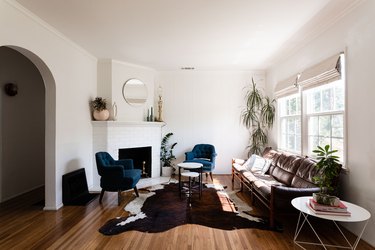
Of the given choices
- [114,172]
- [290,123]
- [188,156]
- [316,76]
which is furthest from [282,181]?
[114,172]

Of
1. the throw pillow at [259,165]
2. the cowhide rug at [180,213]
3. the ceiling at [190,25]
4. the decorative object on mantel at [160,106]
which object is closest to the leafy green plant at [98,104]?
the ceiling at [190,25]

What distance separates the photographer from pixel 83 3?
2658mm

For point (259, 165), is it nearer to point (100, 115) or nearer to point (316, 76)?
point (316, 76)

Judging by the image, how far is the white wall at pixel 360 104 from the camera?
2406mm

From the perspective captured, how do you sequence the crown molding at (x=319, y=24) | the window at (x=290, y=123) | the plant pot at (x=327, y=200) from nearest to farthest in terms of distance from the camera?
the plant pot at (x=327, y=200) < the crown molding at (x=319, y=24) < the window at (x=290, y=123)

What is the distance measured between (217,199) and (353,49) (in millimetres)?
2952

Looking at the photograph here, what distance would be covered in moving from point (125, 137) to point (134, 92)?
3.61 ft

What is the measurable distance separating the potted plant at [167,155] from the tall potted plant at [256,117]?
2.01 meters

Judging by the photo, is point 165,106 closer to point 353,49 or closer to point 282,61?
point 282,61

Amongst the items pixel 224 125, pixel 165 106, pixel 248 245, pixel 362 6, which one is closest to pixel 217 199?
pixel 248 245

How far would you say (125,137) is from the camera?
5.03 meters

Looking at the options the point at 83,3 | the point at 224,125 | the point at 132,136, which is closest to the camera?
the point at 83,3

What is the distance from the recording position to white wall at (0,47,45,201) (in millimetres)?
3979

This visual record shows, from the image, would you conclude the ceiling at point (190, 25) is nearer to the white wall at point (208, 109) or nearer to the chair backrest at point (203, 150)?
the white wall at point (208, 109)
